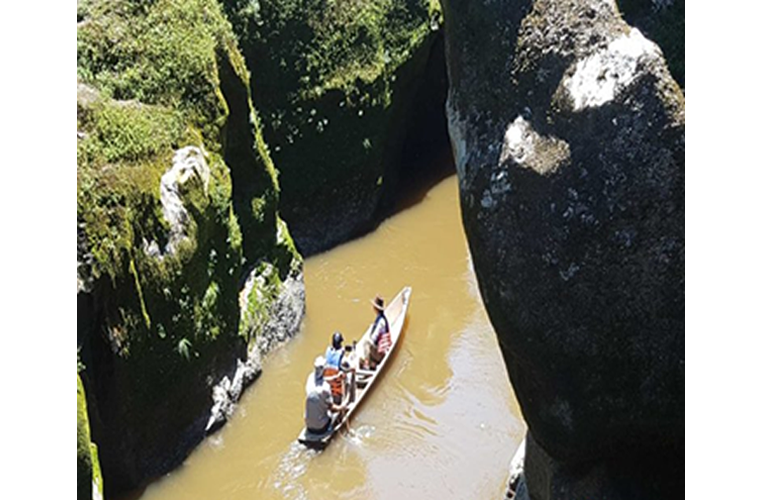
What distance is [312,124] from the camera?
17984 millimetres

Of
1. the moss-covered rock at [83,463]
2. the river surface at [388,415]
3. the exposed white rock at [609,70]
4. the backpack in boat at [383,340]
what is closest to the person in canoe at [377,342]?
the backpack in boat at [383,340]

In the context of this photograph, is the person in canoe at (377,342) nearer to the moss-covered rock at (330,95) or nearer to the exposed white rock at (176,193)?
the exposed white rock at (176,193)

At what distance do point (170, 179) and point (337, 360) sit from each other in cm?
344

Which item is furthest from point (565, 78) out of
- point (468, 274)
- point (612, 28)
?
point (468, 274)

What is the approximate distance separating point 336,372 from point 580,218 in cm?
630

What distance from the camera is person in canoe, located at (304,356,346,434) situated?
12.6 meters

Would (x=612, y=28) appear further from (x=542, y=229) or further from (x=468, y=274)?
(x=468, y=274)

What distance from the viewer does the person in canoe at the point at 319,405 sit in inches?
496

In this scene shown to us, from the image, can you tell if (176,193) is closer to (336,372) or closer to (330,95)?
(336,372)

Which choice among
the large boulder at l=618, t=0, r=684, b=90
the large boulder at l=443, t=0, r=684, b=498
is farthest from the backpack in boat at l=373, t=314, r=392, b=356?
the large boulder at l=618, t=0, r=684, b=90

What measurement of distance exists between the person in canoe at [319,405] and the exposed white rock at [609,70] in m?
6.32

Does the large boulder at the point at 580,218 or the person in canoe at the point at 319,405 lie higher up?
the large boulder at the point at 580,218

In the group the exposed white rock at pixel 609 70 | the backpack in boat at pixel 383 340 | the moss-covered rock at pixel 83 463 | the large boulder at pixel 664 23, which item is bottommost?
the backpack in boat at pixel 383 340

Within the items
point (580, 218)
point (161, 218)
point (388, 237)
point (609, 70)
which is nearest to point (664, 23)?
point (609, 70)
